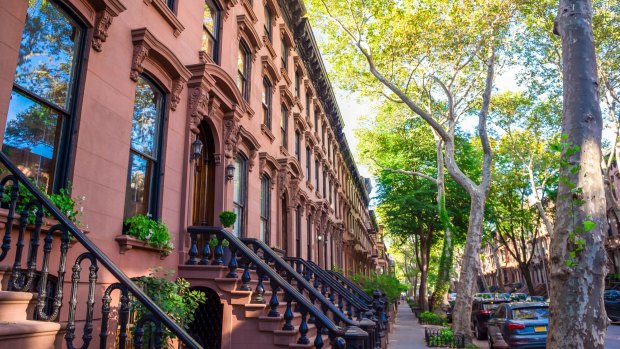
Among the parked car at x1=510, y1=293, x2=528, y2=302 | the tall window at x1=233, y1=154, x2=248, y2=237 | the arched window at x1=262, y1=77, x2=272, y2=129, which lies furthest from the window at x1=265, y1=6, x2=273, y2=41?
the parked car at x1=510, y1=293, x2=528, y2=302

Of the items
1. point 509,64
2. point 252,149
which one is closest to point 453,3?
point 509,64

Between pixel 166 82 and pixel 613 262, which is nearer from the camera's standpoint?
pixel 166 82

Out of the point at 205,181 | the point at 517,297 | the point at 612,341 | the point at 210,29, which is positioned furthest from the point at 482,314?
the point at 210,29

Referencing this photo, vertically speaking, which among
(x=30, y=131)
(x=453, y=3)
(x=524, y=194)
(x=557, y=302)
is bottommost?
(x=557, y=302)

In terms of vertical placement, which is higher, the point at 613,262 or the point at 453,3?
the point at 453,3

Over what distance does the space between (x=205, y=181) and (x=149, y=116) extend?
2555 mm

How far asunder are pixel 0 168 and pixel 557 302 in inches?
257

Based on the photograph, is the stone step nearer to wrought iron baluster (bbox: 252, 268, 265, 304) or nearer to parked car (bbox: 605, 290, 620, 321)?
wrought iron baluster (bbox: 252, 268, 265, 304)

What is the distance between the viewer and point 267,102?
14.6 m

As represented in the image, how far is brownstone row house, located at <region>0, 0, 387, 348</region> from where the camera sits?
5430mm

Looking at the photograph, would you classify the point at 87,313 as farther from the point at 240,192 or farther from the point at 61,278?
the point at 240,192

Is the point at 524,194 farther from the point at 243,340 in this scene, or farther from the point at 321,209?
the point at 243,340

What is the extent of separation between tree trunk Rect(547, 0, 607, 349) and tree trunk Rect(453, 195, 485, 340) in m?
10.6

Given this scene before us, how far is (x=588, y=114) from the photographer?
5.53 meters
